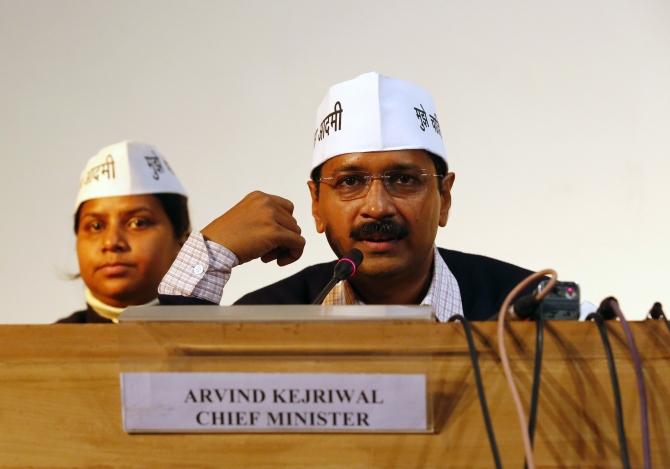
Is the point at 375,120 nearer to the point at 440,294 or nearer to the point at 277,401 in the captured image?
the point at 440,294

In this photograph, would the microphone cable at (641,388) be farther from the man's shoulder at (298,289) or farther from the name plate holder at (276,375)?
the man's shoulder at (298,289)

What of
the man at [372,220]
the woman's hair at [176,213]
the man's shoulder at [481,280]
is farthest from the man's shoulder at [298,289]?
the woman's hair at [176,213]

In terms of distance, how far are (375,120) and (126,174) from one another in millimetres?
902

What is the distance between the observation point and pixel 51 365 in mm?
814

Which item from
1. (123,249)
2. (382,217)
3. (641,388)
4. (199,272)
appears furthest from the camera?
(123,249)

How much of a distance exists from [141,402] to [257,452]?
0.34ft

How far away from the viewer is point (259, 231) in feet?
4.83

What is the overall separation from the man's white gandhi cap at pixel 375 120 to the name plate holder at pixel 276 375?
33.8 inches

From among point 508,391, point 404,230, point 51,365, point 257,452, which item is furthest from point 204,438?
point 404,230

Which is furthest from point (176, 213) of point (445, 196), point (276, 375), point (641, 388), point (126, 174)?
point (641, 388)

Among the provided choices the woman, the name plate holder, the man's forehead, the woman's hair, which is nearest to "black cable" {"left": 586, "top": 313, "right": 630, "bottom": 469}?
the name plate holder

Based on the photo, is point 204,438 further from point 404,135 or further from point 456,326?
point 404,135

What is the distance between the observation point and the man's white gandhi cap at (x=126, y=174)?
230cm

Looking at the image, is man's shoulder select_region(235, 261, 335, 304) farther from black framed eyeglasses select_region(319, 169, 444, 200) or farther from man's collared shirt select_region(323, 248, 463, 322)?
→ black framed eyeglasses select_region(319, 169, 444, 200)
